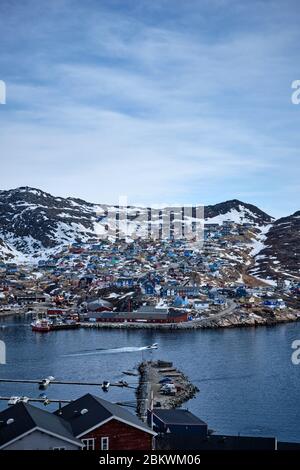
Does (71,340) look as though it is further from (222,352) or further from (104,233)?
(104,233)

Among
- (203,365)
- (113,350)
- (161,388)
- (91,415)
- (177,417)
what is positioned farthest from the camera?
(113,350)

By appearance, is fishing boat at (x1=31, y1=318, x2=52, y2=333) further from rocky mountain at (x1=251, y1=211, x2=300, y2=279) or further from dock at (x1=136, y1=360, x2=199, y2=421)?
rocky mountain at (x1=251, y1=211, x2=300, y2=279)

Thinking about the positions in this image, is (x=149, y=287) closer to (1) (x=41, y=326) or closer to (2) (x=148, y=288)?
(2) (x=148, y=288)

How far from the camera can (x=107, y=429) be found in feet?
31.9

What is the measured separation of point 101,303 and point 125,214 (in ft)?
170

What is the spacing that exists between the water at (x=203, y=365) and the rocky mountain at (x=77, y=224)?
23.4 m

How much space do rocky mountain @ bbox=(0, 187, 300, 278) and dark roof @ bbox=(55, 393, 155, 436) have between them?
141ft

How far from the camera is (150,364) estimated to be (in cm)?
2316

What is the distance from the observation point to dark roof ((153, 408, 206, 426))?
43.1 feet

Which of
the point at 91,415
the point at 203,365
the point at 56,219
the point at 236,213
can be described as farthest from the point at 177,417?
the point at 236,213

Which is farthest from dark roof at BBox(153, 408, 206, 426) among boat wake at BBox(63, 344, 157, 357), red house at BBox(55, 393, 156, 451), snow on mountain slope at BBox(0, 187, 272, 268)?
snow on mountain slope at BBox(0, 187, 272, 268)

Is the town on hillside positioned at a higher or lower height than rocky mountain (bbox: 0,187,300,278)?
lower

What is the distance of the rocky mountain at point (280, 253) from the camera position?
5359 centimetres

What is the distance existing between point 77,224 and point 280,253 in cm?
2866
